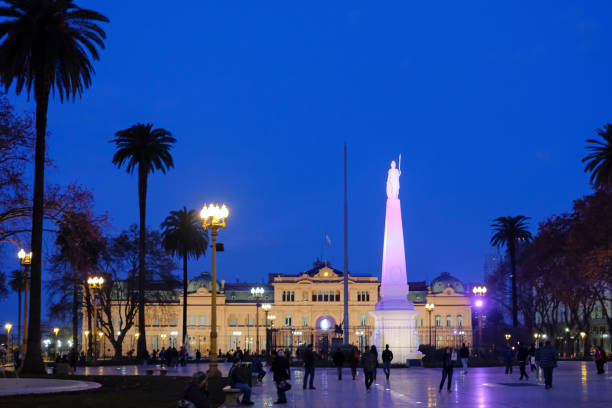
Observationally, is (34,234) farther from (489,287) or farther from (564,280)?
(489,287)

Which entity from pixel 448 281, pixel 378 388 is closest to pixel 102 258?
pixel 378 388

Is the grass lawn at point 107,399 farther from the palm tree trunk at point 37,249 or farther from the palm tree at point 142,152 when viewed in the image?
the palm tree at point 142,152

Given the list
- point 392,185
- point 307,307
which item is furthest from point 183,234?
point 307,307

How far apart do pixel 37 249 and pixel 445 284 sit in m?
103

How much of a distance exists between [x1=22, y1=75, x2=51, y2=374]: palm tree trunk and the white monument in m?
19.6

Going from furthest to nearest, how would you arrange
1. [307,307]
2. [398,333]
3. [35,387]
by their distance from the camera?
1. [307,307]
2. [398,333]
3. [35,387]

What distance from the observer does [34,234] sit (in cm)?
2950

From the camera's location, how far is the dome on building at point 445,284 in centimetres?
12606

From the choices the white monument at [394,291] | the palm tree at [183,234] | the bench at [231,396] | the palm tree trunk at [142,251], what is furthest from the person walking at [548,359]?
the palm tree at [183,234]

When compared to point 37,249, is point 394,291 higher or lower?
lower

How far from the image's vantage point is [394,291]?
42656 mm

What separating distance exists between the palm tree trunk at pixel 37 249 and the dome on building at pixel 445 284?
332 ft

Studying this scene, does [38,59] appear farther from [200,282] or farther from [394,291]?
[200,282]

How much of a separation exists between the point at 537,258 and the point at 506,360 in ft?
87.6
